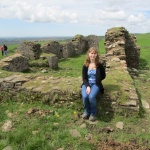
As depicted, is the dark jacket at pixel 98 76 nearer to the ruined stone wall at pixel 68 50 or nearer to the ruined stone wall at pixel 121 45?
the ruined stone wall at pixel 121 45

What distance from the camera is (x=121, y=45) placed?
17.5m

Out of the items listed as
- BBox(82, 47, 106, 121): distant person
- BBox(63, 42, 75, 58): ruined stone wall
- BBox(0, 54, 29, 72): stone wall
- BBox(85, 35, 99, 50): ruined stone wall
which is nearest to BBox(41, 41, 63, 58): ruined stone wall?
BBox(63, 42, 75, 58): ruined stone wall

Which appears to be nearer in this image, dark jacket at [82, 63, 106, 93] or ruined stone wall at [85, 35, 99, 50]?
dark jacket at [82, 63, 106, 93]

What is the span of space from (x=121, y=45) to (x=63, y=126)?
11.6m

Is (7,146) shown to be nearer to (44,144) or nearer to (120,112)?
(44,144)

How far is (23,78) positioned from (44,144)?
12.9 feet

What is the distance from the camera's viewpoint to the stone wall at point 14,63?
15511 millimetres

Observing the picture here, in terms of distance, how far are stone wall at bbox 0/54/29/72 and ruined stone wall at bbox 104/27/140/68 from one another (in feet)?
20.3

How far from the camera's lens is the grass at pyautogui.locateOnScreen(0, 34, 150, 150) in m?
6.13

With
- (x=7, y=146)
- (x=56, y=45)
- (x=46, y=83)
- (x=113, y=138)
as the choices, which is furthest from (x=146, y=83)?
(x=56, y=45)

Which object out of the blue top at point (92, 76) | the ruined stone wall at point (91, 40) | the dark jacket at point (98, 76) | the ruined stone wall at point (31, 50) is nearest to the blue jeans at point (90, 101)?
the dark jacket at point (98, 76)

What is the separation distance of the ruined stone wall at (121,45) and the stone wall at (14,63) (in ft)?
20.3

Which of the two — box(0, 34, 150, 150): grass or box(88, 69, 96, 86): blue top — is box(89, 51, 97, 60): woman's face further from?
box(0, 34, 150, 150): grass

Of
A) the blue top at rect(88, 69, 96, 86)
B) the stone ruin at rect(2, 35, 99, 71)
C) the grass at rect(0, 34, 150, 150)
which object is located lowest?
the grass at rect(0, 34, 150, 150)
